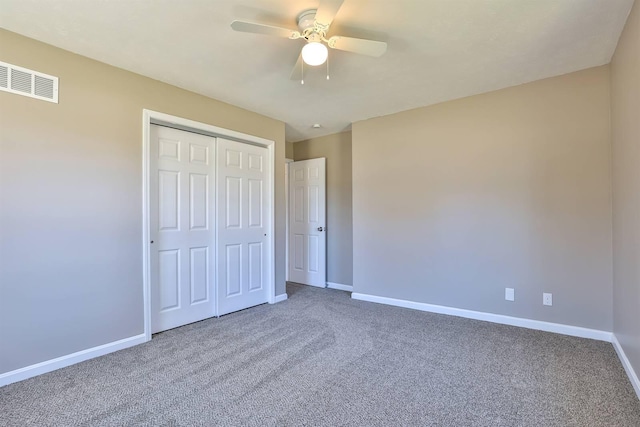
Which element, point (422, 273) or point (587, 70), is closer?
point (587, 70)

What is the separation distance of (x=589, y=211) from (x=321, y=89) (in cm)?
270

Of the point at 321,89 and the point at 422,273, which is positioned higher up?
the point at 321,89

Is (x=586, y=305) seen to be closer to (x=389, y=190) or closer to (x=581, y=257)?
(x=581, y=257)

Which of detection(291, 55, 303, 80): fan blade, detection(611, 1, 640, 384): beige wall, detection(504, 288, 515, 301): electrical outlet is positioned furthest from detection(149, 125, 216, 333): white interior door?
detection(611, 1, 640, 384): beige wall

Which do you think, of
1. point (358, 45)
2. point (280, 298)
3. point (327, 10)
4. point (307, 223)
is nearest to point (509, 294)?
point (280, 298)

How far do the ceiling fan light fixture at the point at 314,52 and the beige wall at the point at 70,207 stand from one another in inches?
68.4

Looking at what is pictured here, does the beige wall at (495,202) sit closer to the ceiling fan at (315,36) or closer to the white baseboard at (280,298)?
the white baseboard at (280,298)

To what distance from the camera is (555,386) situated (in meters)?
2.04

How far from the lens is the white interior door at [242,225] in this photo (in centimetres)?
356

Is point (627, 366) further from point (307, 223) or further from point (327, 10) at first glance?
point (307, 223)

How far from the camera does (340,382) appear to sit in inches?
83.4

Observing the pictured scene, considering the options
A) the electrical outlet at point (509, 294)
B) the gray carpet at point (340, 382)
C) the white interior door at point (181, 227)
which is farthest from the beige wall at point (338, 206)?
the electrical outlet at point (509, 294)

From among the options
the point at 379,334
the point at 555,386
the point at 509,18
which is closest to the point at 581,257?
the point at 555,386

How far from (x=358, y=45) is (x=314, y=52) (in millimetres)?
300
